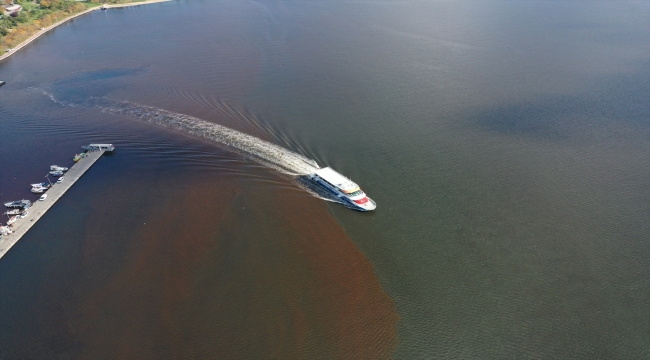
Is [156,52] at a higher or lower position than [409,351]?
higher

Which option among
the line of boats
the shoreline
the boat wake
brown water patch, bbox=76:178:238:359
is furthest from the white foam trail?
the shoreline

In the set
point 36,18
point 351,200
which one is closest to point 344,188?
point 351,200

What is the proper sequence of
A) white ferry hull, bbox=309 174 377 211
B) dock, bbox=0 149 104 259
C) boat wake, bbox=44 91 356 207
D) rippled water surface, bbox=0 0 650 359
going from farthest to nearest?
boat wake, bbox=44 91 356 207 < white ferry hull, bbox=309 174 377 211 < dock, bbox=0 149 104 259 < rippled water surface, bbox=0 0 650 359

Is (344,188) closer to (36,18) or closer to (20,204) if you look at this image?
(20,204)

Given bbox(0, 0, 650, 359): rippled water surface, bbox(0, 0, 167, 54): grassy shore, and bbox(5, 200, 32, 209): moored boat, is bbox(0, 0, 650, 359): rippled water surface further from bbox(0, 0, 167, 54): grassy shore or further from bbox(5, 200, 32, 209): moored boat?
bbox(0, 0, 167, 54): grassy shore

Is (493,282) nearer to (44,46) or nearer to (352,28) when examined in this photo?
(352,28)

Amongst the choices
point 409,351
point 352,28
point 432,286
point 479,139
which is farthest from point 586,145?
point 352,28
